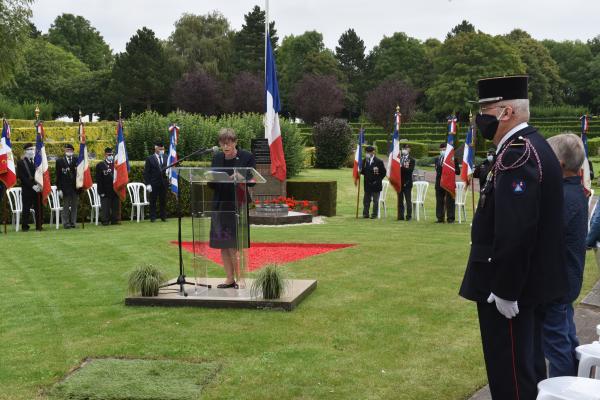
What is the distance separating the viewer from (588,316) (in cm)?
774

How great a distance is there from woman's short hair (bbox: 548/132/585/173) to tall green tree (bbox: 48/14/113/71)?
355 feet

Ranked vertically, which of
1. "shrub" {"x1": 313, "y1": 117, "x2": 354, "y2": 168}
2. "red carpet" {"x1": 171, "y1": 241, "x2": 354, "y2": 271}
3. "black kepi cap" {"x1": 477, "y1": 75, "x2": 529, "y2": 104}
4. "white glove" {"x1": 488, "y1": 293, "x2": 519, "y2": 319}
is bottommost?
"red carpet" {"x1": 171, "y1": 241, "x2": 354, "y2": 271}

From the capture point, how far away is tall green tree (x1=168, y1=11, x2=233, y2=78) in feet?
276

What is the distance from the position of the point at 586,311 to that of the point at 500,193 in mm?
4804

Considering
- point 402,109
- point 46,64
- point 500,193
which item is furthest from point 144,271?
point 46,64

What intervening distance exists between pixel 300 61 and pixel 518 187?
315ft

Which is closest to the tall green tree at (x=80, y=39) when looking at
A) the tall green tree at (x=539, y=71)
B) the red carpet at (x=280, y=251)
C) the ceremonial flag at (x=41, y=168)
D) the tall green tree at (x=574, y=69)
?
the tall green tree at (x=539, y=71)

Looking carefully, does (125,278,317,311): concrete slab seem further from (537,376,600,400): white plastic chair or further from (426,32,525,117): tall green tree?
(426,32,525,117): tall green tree

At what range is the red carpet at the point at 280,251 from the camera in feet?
39.0

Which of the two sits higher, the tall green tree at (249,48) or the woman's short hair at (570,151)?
the tall green tree at (249,48)

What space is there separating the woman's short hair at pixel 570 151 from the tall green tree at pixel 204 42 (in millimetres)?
78423

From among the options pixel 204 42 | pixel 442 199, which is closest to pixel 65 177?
pixel 442 199

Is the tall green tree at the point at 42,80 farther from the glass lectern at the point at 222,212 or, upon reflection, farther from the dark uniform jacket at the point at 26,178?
the glass lectern at the point at 222,212

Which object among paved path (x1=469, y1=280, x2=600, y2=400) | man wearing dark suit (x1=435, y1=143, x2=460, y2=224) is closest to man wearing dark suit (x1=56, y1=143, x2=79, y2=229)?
man wearing dark suit (x1=435, y1=143, x2=460, y2=224)
